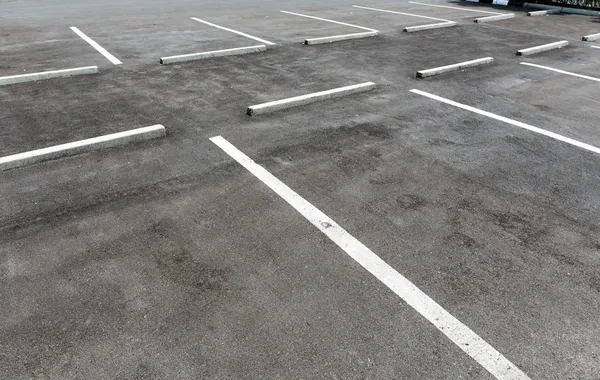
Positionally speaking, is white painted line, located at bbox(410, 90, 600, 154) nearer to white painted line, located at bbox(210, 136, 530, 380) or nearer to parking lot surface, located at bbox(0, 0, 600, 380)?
parking lot surface, located at bbox(0, 0, 600, 380)

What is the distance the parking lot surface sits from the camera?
321cm

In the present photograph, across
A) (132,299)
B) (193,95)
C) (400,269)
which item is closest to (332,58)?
(193,95)

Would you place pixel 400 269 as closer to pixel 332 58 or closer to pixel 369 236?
pixel 369 236

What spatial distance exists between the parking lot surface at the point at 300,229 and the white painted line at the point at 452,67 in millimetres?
230

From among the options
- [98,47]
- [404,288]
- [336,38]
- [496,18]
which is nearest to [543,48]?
[496,18]

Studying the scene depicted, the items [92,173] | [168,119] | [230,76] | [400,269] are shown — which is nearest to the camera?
[400,269]

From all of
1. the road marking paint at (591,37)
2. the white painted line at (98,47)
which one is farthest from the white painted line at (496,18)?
the white painted line at (98,47)

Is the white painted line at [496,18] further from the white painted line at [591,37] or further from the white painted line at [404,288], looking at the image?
the white painted line at [404,288]

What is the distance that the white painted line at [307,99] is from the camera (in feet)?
23.8

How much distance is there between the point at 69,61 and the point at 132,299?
800 centimetres

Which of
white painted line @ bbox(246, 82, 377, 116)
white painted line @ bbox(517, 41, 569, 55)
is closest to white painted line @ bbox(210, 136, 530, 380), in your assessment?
white painted line @ bbox(246, 82, 377, 116)

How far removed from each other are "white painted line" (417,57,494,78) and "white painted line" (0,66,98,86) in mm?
6935

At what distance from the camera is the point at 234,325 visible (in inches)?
133

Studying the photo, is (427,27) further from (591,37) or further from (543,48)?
(591,37)
